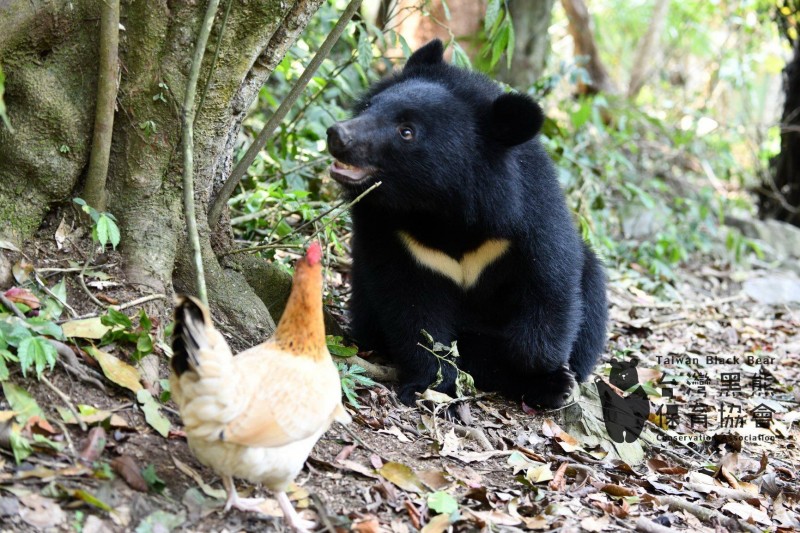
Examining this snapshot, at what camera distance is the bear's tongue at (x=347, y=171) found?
356 centimetres

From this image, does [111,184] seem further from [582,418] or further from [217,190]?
[582,418]

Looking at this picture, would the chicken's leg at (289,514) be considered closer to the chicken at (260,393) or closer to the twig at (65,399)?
the chicken at (260,393)

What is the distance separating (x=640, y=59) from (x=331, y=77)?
9148 mm

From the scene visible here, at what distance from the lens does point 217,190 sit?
3586 mm

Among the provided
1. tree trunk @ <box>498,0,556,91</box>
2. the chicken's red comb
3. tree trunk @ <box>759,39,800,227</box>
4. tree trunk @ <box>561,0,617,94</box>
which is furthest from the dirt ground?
tree trunk @ <box>561,0,617,94</box>

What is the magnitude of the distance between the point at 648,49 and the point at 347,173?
409 inches

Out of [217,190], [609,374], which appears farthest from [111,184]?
[609,374]

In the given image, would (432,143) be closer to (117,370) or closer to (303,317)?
(303,317)

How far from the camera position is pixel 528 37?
7.78 meters

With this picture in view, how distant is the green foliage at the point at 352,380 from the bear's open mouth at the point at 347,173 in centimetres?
80

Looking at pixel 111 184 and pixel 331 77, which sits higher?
pixel 331 77

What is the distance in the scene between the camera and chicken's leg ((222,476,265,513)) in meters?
2.40

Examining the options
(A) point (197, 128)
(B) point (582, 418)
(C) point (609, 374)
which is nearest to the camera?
(A) point (197, 128)

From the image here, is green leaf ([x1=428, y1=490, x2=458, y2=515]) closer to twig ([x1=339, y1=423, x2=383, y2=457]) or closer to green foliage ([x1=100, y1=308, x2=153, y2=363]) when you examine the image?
twig ([x1=339, y1=423, x2=383, y2=457])
